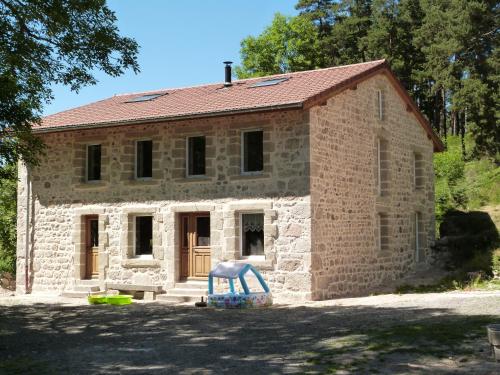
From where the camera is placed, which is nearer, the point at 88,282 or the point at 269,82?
the point at 88,282

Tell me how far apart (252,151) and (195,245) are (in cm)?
283

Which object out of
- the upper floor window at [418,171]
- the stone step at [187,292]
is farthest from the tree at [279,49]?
the stone step at [187,292]

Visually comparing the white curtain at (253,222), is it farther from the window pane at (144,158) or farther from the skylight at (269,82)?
the skylight at (269,82)

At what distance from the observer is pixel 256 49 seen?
40.2 m

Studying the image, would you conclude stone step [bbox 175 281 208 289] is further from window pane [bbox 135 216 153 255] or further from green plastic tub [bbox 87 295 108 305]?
green plastic tub [bbox 87 295 108 305]

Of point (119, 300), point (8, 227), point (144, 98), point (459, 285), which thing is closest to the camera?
point (119, 300)

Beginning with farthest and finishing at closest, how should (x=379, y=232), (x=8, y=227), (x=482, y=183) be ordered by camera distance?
(x=482, y=183)
(x=8, y=227)
(x=379, y=232)

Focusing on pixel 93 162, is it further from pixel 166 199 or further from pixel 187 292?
pixel 187 292

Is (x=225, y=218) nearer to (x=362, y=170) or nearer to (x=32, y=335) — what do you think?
(x=362, y=170)

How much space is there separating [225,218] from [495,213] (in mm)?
11312

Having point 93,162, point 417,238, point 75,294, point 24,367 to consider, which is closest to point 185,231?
point 75,294

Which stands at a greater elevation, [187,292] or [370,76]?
[370,76]

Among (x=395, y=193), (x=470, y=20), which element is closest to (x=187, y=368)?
(x=395, y=193)

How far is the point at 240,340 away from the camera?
9695mm
